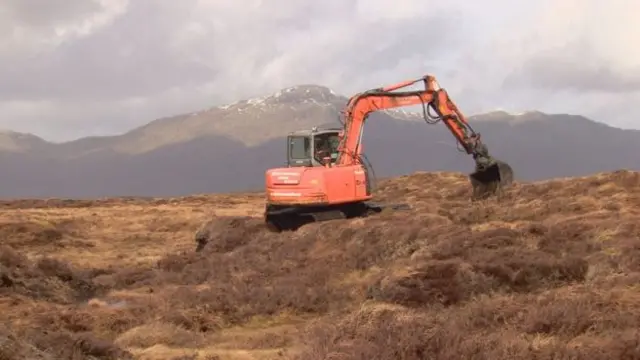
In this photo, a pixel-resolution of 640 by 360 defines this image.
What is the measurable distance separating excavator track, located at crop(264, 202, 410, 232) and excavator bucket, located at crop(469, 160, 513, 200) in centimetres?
394

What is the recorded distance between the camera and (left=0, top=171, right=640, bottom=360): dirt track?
8727mm

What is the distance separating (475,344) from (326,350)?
5.69ft

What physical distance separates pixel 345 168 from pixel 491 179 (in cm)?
697

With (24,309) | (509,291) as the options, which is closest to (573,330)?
(509,291)

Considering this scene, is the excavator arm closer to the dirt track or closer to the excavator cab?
the excavator cab

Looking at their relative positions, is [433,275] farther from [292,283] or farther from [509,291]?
[292,283]

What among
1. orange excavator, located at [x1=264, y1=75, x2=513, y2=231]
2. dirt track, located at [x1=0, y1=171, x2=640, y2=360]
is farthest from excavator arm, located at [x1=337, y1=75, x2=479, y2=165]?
dirt track, located at [x1=0, y1=171, x2=640, y2=360]

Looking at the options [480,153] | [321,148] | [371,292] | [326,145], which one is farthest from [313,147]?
[371,292]

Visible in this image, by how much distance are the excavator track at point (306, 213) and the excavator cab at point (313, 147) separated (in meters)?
1.59

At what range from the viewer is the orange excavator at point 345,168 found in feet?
77.6

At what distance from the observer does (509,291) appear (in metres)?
13.3

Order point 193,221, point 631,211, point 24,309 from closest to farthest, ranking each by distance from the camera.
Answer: point 24,309 → point 631,211 → point 193,221

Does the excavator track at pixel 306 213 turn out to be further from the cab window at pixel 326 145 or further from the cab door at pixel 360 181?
the cab window at pixel 326 145

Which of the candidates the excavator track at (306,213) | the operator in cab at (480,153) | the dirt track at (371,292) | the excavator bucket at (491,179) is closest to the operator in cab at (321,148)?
the excavator track at (306,213)
